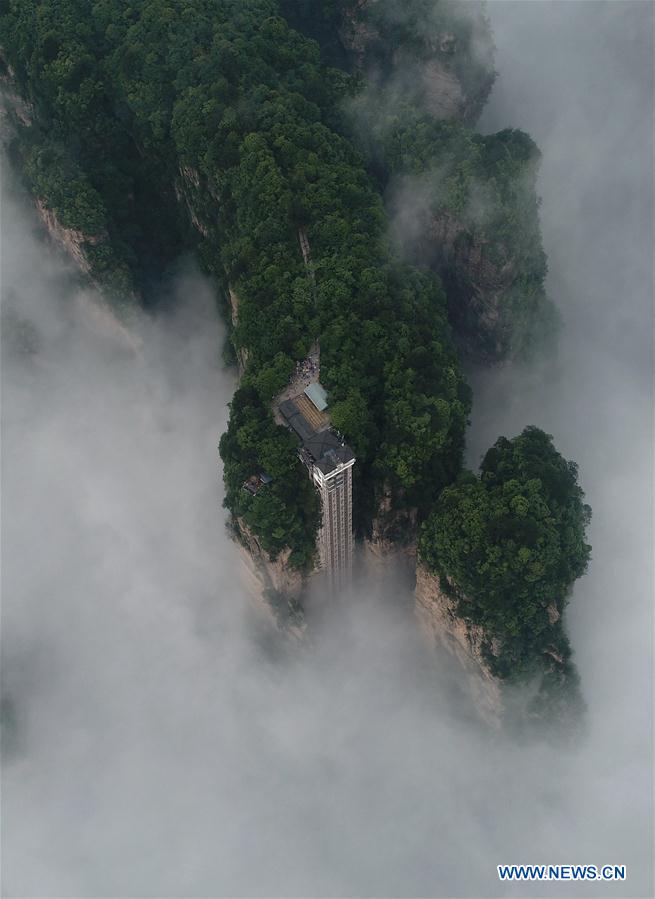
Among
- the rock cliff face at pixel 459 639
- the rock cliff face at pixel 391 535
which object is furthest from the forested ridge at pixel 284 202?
the rock cliff face at pixel 459 639

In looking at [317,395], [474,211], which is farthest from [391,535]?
[474,211]

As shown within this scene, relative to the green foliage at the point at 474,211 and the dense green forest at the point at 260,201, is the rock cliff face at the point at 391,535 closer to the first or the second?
the dense green forest at the point at 260,201

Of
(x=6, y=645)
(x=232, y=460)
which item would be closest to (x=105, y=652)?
(x=6, y=645)

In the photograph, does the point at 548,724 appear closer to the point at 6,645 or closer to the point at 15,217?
the point at 6,645

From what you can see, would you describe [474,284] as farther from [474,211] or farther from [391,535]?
[391,535]

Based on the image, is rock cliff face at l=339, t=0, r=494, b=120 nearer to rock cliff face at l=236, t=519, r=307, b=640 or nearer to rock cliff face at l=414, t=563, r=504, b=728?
rock cliff face at l=236, t=519, r=307, b=640

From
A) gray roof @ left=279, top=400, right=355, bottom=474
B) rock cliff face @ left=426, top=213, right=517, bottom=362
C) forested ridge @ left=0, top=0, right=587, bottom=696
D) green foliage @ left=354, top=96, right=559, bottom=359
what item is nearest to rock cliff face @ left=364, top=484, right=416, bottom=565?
forested ridge @ left=0, top=0, right=587, bottom=696
